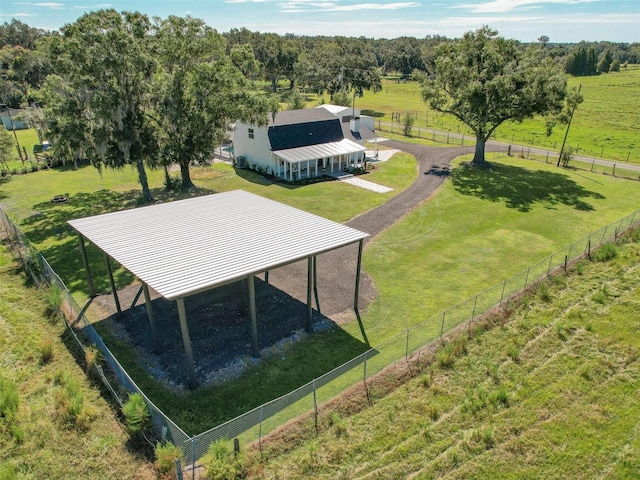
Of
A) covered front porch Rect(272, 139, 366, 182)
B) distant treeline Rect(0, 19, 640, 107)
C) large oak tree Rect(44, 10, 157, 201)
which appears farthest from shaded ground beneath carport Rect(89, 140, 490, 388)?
distant treeline Rect(0, 19, 640, 107)

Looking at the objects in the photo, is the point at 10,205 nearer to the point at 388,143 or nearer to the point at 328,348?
the point at 328,348

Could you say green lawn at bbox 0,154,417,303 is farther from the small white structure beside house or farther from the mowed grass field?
the mowed grass field

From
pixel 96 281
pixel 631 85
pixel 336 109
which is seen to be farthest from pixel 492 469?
pixel 631 85

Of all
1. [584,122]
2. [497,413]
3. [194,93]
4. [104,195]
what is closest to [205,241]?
[497,413]

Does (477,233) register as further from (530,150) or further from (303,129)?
(530,150)

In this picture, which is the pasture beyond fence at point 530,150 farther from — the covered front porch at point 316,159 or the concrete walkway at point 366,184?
the concrete walkway at point 366,184

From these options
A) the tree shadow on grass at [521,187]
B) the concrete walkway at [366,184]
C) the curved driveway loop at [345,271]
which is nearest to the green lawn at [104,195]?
the concrete walkway at [366,184]
